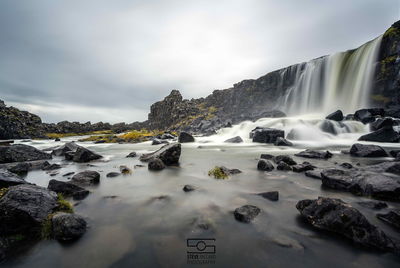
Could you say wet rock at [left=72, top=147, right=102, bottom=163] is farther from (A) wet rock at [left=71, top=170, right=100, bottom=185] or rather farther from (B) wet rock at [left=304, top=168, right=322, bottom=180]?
(B) wet rock at [left=304, top=168, right=322, bottom=180]

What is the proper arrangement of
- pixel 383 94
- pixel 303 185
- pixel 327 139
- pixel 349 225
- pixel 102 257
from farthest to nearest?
pixel 383 94 → pixel 327 139 → pixel 303 185 → pixel 349 225 → pixel 102 257

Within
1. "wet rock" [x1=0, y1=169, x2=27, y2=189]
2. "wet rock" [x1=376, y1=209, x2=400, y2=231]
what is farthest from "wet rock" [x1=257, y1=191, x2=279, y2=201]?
"wet rock" [x1=0, y1=169, x2=27, y2=189]

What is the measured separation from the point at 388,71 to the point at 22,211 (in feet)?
→ 233

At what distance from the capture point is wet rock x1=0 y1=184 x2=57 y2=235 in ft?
15.3

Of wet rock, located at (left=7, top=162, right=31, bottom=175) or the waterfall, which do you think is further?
the waterfall

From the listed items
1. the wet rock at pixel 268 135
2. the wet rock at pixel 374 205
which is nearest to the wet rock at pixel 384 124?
the wet rock at pixel 268 135

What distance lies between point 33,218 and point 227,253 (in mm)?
5155

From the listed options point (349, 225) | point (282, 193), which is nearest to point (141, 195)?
point (282, 193)

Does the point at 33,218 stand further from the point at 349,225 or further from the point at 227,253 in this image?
Result: the point at 349,225

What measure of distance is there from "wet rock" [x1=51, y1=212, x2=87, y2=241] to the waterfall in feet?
219

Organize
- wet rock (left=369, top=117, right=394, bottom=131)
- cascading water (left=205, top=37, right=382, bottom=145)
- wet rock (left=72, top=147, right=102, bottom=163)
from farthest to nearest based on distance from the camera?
1. cascading water (left=205, top=37, right=382, bottom=145)
2. wet rock (left=369, top=117, right=394, bottom=131)
3. wet rock (left=72, top=147, right=102, bottom=163)

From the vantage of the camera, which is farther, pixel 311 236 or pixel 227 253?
pixel 311 236

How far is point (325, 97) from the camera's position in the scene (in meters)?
63.6

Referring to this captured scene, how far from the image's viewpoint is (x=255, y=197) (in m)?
7.30
